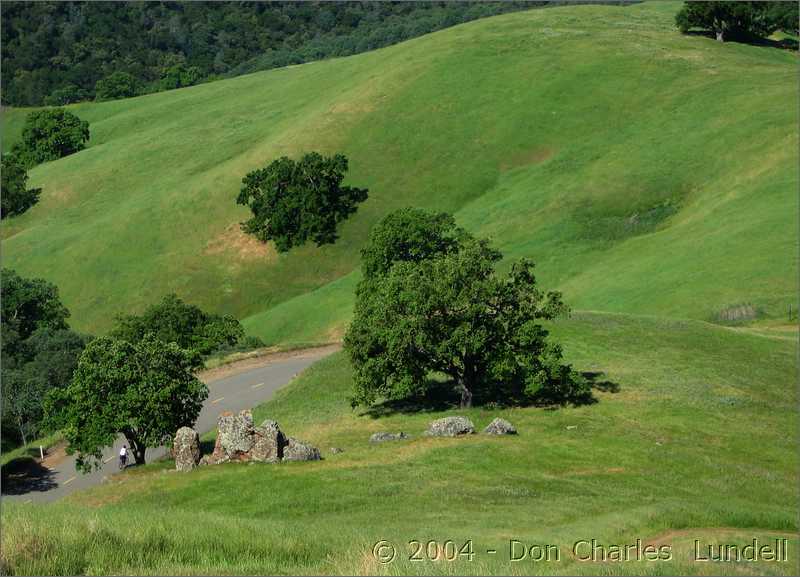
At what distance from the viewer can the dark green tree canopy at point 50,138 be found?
18175 cm

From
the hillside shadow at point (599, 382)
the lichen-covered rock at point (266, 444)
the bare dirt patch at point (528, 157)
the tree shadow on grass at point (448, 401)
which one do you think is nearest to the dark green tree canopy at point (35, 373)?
the tree shadow on grass at point (448, 401)

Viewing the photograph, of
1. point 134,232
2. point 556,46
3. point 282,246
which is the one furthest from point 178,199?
point 556,46

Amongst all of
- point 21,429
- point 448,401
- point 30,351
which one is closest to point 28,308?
point 30,351

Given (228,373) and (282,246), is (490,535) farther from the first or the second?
(282,246)

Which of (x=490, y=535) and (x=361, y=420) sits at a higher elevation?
(x=490, y=535)

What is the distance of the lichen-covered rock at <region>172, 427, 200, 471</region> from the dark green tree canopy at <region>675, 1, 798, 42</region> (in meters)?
134

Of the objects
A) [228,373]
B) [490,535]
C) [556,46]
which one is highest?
[556,46]

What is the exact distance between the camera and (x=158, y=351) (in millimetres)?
49500

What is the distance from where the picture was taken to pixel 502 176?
410ft

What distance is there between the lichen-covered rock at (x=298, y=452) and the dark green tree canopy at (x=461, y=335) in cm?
1062

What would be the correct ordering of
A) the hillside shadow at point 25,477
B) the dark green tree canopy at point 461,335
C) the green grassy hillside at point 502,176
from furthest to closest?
the green grassy hillside at point 502,176 < the dark green tree canopy at point 461,335 < the hillside shadow at point 25,477

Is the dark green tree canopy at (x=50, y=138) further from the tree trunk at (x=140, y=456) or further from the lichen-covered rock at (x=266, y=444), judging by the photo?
the lichen-covered rock at (x=266, y=444)

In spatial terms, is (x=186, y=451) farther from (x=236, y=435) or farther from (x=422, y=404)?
(x=422, y=404)

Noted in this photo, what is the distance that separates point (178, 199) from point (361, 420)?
84.9 meters
